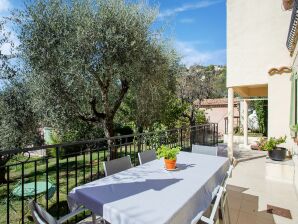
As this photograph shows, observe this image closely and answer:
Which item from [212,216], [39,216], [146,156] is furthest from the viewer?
[146,156]

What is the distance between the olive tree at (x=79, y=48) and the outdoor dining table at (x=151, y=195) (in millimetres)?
3334

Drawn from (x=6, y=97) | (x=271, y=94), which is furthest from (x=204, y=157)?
(x=6, y=97)

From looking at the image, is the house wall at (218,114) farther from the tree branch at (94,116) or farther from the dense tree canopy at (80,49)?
the dense tree canopy at (80,49)

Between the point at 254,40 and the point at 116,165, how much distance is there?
20.5ft

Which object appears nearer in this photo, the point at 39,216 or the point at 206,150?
the point at 39,216

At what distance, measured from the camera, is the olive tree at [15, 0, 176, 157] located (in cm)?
521

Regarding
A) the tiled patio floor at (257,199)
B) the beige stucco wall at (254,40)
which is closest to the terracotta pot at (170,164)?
the tiled patio floor at (257,199)

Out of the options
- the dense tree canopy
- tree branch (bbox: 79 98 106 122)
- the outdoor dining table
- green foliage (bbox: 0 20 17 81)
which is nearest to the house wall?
tree branch (bbox: 79 98 106 122)

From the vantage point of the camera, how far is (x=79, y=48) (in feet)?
17.1

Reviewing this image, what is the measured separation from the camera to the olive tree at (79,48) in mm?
5207

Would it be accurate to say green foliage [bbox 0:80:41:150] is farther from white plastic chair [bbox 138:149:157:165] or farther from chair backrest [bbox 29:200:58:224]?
chair backrest [bbox 29:200:58:224]

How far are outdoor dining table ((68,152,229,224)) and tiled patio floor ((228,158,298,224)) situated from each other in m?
1.26

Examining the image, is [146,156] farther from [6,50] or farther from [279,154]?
[6,50]

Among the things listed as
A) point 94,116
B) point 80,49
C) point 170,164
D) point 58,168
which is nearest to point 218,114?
point 94,116
